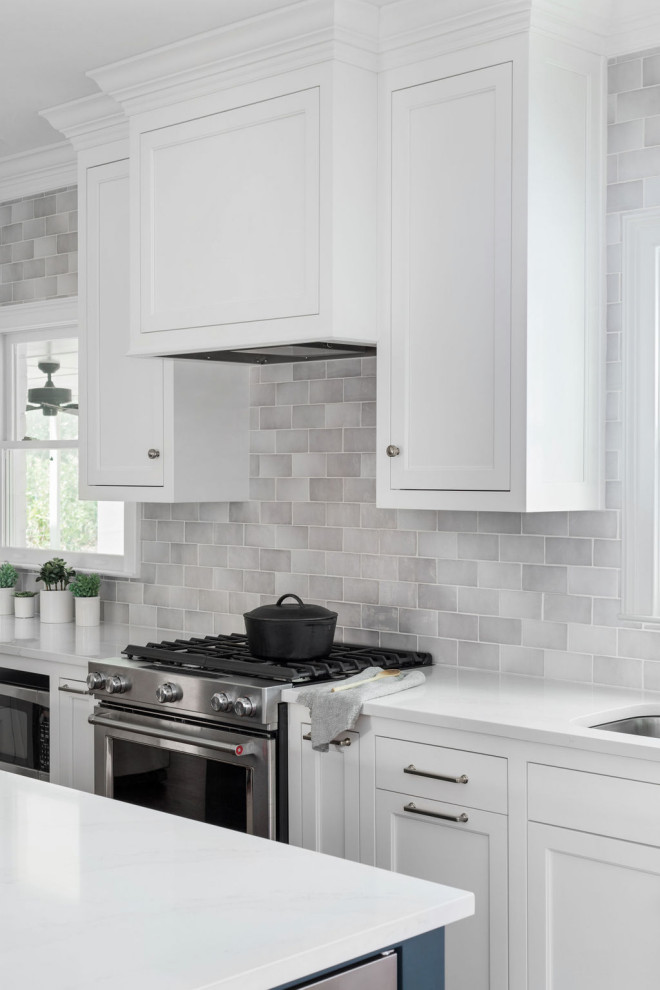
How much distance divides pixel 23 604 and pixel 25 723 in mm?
818

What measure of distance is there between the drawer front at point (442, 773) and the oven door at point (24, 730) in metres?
1.57

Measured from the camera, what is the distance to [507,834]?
101 inches

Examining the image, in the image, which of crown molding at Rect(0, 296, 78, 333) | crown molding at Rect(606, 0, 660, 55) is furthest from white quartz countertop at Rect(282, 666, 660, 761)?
crown molding at Rect(0, 296, 78, 333)

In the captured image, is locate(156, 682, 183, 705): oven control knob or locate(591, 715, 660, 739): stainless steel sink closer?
locate(591, 715, 660, 739): stainless steel sink

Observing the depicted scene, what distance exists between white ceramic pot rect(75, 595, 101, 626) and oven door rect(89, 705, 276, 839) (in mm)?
928

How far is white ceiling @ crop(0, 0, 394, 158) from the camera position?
3094mm

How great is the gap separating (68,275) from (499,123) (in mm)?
2324

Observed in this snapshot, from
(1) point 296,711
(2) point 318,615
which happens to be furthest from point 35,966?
(2) point 318,615

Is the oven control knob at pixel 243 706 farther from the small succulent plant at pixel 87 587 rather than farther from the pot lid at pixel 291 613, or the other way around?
the small succulent plant at pixel 87 587

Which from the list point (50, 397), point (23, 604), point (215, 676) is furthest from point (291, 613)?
point (50, 397)

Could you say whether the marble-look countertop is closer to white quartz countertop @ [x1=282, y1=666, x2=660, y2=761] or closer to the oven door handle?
the oven door handle

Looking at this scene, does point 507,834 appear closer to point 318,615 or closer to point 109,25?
point 318,615

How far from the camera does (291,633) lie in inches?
127

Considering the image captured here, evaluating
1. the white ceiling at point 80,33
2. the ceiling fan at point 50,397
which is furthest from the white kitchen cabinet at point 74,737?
the white ceiling at point 80,33
